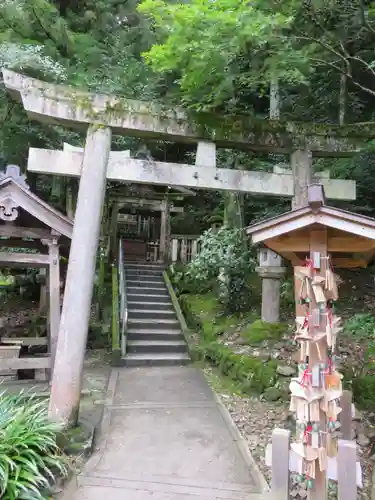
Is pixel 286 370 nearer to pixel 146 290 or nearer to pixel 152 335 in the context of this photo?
pixel 152 335

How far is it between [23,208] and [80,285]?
6.00ft

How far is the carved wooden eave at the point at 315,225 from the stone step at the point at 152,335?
208 inches

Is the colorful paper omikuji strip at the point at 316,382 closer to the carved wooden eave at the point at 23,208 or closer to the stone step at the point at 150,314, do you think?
the carved wooden eave at the point at 23,208

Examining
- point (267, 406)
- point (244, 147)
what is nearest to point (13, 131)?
point (244, 147)

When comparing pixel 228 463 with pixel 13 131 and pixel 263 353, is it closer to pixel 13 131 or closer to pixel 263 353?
pixel 263 353

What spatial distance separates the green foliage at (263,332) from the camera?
7.09m

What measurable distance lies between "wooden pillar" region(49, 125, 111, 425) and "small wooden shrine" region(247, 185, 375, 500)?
2.51 m

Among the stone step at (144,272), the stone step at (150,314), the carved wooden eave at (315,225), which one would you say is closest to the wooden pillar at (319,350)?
the carved wooden eave at (315,225)

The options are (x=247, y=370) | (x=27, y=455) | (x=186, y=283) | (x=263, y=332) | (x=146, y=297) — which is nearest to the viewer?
(x=27, y=455)

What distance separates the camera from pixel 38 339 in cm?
752

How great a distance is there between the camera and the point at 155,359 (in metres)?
7.92

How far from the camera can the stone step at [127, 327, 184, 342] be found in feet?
28.1

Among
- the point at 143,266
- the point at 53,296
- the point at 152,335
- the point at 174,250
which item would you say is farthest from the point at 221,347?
the point at 174,250

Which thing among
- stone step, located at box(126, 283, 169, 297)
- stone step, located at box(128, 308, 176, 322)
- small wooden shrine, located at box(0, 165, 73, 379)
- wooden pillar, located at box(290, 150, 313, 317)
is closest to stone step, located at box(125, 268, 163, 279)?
stone step, located at box(126, 283, 169, 297)
